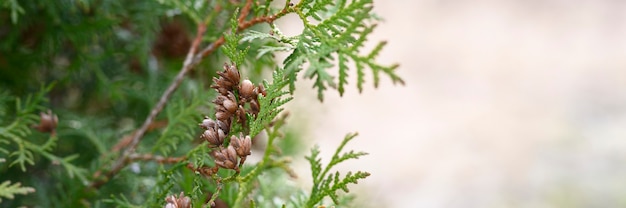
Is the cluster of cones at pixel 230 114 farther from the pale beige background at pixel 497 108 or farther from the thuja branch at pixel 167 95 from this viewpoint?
the pale beige background at pixel 497 108

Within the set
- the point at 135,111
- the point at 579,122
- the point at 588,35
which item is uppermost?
the point at 588,35

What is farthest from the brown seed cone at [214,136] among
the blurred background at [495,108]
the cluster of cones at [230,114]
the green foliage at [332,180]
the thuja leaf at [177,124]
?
the blurred background at [495,108]

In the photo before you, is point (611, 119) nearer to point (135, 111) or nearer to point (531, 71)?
point (531, 71)

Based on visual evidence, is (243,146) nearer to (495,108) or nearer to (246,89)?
(246,89)

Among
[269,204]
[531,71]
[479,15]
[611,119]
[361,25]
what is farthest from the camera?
[479,15]

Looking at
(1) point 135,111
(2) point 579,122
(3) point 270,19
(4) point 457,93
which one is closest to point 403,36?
(4) point 457,93
